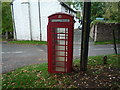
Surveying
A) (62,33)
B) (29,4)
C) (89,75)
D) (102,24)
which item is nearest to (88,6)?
(62,33)

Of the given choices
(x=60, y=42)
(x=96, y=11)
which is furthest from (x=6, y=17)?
(x=96, y=11)

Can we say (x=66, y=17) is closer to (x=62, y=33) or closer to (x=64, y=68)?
(x=62, y=33)

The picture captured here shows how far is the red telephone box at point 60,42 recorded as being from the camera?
418cm

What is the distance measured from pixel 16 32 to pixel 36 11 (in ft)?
13.5

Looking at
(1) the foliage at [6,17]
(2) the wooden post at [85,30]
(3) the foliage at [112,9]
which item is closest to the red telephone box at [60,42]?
(2) the wooden post at [85,30]

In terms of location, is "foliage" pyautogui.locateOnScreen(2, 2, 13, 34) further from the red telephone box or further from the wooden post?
the wooden post

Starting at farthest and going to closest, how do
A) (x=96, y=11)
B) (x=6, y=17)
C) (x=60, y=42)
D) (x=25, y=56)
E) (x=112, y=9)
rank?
(x=96, y=11) → (x=6, y=17) → (x=25, y=56) → (x=112, y=9) → (x=60, y=42)

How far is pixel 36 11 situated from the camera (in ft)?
47.4

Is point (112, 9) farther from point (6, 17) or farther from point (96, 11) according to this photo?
point (96, 11)

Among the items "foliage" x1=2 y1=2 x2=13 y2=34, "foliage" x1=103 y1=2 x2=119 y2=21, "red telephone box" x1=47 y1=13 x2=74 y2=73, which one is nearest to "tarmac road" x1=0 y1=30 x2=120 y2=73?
"red telephone box" x1=47 y1=13 x2=74 y2=73

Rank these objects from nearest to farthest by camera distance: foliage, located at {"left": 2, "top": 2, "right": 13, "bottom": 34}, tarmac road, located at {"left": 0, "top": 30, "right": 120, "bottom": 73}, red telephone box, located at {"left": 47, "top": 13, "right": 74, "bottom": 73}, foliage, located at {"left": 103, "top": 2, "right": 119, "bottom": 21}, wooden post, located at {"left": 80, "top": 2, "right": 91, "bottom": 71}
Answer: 1. wooden post, located at {"left": 80, "top": 2, "right": 91, "bottom": 71}
2. red telephone box, located at {"left": 47, "top": 13, "right": 74, "bottom": 73}
3. tarmac road, located at {"left": 0, "top": 30, "right": 120, "bottom": 73}
4. foliage, located at {"left": 103, "top": 2, "right": 119, "bottom": 21}
5. foliage, located at {"left": 2, "top": 2, "right": 13, "bottom": 34}

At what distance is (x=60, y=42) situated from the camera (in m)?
4.48

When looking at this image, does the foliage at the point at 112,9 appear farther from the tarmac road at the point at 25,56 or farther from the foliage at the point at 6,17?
the foliage at the point at 6,17

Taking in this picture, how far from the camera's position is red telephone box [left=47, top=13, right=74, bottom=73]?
4.18 m
